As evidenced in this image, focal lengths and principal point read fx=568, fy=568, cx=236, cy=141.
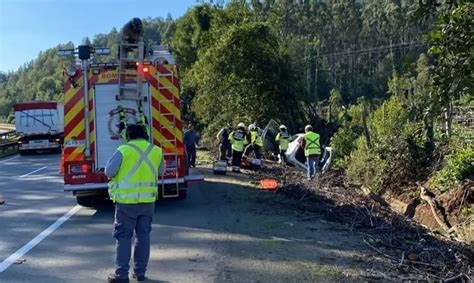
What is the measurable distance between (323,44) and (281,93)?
71.3 meters

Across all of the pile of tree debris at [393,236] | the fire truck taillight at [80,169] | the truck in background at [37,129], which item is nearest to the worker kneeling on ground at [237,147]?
the pile of tree debris at [393,236]

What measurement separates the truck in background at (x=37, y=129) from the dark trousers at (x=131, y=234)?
2448 centimetres

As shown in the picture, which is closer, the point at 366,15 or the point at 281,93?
the point at 281,93

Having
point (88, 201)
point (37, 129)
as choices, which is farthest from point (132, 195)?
point (37, 129)

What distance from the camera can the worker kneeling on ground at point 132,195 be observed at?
6.17m

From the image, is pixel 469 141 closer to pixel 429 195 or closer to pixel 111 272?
pixel 429 195

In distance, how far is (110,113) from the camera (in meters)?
10.9

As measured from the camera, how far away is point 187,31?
49.4 metres

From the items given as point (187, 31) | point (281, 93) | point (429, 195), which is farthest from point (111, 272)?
point (187, 31)

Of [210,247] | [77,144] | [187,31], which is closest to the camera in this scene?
[210,247]

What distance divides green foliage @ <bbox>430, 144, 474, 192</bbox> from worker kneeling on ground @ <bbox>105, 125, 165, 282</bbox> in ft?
31.2

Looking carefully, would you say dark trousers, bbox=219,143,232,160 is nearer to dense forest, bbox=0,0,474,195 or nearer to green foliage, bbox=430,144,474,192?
dense forest, bbox=0,0,474,195

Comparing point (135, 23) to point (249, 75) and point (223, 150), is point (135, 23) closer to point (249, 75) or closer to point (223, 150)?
point (223, 150)

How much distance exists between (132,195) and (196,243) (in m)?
2.14
